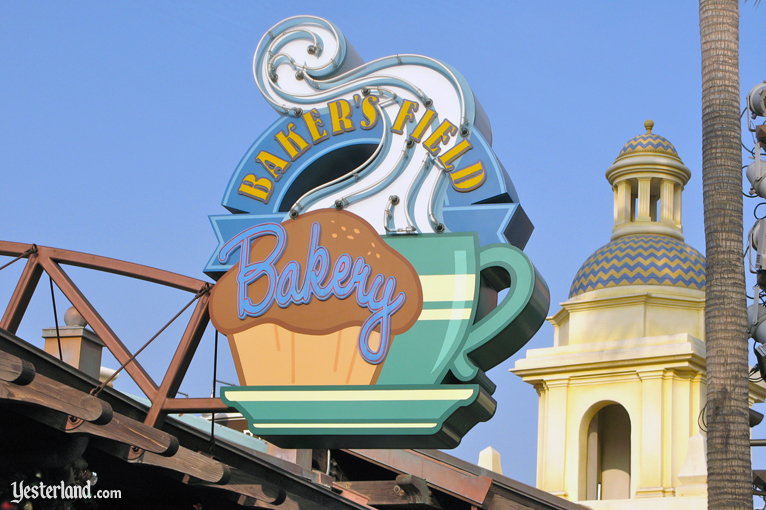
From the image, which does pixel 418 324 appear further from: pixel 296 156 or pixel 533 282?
pixel 296 156

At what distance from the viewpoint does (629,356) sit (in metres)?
42.3

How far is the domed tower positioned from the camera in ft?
135

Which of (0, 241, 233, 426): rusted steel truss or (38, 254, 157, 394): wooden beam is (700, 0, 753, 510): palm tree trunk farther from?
(38, 254, 157, 394): wooden beam

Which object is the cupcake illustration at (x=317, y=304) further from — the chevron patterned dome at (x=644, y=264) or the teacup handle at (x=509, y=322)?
the chevron patterned dome at (x=644, y=264)

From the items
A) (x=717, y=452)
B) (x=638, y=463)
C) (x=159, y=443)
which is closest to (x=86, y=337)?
(x=159, y=443)

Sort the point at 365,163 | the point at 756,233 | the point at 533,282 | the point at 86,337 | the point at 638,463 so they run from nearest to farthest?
the point at 533,282 → the point at 365,163 → the point at 86,337 → the point at 756,233 → the point at 638,463

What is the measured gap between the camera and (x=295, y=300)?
17.9m

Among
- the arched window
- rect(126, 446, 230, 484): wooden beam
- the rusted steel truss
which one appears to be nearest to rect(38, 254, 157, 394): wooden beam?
the rusted steel truss

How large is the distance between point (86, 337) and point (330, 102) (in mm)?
5225

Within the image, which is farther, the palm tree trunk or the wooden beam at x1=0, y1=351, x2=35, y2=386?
the palm tree trunk

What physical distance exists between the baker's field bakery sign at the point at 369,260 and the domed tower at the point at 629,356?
74.2 ft

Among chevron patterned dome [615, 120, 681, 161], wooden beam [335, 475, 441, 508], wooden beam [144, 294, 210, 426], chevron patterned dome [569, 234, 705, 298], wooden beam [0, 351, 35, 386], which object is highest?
chevron patterned dome [615, 120, 681, 161]

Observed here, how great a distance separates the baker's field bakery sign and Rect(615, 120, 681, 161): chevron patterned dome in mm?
27669

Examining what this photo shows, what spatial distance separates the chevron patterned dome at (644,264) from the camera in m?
43.2
